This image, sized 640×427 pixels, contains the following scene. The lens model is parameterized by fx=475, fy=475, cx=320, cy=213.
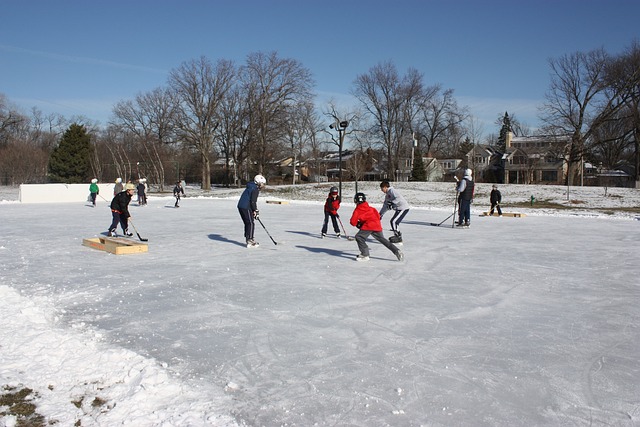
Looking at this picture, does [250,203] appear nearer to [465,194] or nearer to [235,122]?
[465,194]

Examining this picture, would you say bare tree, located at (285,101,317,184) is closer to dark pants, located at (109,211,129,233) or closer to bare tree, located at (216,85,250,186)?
bare tree, located at (216,85,250,186)

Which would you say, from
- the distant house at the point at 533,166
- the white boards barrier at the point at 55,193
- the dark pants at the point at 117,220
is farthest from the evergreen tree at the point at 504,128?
the dark pants at the point at 117,220

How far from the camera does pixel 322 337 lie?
4.55m

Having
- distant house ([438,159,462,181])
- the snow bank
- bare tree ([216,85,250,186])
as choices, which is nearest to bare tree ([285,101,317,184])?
bare tree ([216,85,250,186])

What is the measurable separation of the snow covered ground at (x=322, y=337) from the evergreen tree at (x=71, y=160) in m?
46.2

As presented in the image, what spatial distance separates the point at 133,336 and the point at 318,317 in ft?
6.19

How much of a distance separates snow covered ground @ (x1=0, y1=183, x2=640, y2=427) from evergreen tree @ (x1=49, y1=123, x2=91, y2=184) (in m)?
46.2

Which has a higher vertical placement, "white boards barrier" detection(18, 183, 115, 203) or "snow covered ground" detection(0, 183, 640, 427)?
"white boards barrier" detection(18, 183, 115, 203)

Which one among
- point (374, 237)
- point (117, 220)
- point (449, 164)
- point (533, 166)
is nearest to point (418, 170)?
point (533, 166)

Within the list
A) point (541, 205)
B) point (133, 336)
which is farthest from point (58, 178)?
point (133, 336)

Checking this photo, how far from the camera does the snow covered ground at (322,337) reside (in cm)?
319

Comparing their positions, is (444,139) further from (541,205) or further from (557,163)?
(541,205)

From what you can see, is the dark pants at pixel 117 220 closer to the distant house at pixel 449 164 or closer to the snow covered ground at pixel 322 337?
the snow covered ground at pixel 322 337

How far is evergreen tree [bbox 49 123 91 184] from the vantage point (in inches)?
1993
